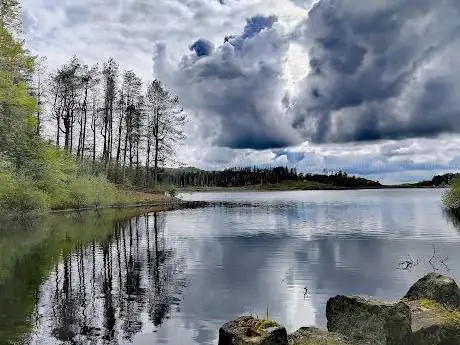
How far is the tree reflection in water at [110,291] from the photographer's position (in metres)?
14.1

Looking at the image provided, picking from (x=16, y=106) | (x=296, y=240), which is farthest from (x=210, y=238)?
(x=16, y=106)

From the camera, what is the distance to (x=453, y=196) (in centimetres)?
6388

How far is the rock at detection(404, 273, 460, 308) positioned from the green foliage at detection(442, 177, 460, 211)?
52.9 m

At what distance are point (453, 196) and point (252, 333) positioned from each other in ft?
201

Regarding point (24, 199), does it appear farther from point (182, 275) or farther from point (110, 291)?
point (110, 291)

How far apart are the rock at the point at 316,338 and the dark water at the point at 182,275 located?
292 centimetres

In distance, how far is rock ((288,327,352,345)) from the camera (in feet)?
34.7

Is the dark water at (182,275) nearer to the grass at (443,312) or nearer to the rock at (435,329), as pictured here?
the grass at (443,312)

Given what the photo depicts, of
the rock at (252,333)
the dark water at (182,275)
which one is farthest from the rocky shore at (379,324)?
the dark water at (182,275)

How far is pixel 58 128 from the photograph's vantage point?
79625mm

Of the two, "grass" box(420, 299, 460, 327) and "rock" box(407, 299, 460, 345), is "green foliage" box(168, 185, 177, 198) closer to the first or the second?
"grass" box(420, 299, 460, 327)

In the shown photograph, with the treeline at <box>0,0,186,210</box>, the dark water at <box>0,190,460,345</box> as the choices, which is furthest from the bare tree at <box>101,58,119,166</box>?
the dark water at <box>0,190,460,345</box>

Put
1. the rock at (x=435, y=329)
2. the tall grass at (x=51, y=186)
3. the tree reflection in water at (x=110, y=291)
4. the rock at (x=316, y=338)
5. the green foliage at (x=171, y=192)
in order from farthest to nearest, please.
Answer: the green foliage at (x=171, y=192), the tall grass at (x=51, y=186), the tree reflection in water at (x=110, y=291), the rock at (x=316, y=338), the rock at (x=435, y=329)

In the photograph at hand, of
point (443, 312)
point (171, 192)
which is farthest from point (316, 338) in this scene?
point (171, 192)
